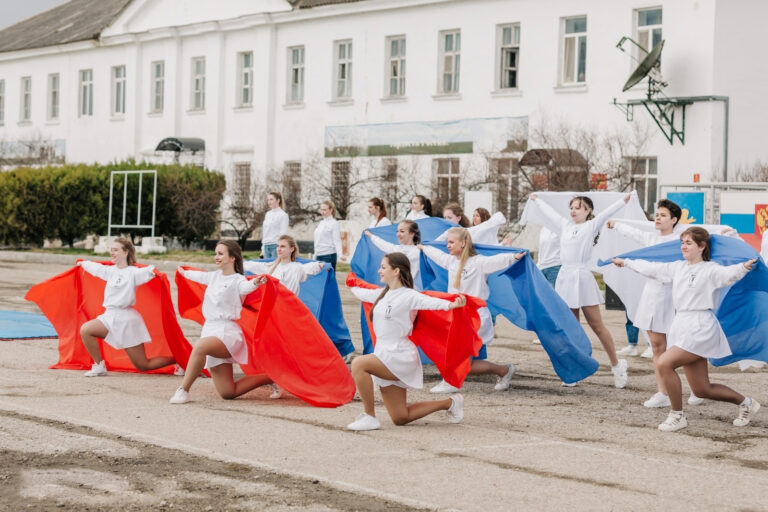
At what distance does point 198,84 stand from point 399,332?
39.7 m

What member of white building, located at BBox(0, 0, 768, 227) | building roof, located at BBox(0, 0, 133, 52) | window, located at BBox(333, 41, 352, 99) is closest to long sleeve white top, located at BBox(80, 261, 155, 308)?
white building, located at BBox(0, 0, 768, 227)

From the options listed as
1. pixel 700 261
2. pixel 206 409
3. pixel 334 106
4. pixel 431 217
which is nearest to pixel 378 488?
pixel 206 409

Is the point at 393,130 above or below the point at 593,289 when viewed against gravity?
above

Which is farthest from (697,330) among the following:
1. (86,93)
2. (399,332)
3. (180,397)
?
Answer: (86,93)

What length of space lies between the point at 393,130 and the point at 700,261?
31.0m

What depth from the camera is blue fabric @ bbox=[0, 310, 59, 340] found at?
15.8m

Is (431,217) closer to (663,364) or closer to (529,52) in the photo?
(663,364)

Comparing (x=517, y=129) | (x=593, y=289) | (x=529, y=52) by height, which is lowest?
(x=593, y=289)

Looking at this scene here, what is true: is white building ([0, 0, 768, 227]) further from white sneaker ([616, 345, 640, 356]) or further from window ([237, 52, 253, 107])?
white sneaker ([616, 345, 640, 356])

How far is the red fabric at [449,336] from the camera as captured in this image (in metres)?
10.2

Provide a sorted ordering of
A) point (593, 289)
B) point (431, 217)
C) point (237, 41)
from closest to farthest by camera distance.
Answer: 1. point (593, 289)
2. point (431, 217)
3. point (237, 41)

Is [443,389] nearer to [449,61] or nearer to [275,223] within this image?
[275,223]

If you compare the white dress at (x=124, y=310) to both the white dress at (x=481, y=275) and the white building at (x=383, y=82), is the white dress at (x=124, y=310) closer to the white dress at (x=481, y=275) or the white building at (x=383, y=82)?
the white dress at (x=481, y=275)

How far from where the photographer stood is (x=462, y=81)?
128ft
